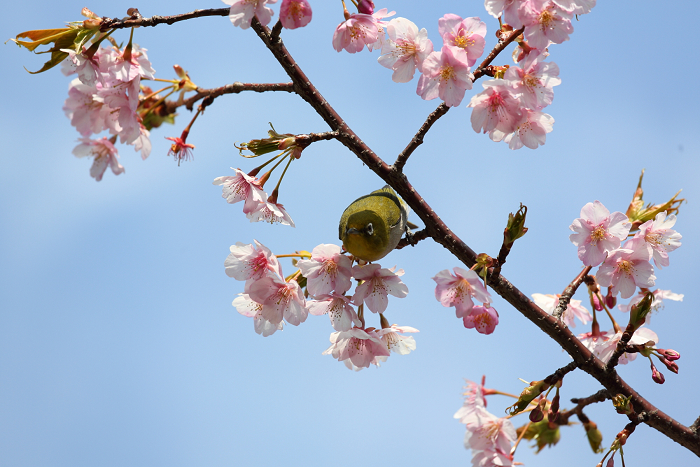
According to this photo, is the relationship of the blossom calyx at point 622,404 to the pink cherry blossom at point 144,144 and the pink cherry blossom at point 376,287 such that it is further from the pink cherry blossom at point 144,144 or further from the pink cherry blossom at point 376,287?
the pink cherry blossom at point 144,144

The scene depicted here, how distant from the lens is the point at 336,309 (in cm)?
277

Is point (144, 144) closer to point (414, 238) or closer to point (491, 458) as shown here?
point (414, 238)

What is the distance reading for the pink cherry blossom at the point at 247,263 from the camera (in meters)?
2.79

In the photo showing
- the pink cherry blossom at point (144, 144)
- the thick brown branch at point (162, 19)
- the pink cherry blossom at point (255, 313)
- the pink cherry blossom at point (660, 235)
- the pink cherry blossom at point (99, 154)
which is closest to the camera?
the thick brown branch at point (162, 19)

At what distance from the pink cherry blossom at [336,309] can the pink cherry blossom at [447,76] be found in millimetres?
1188

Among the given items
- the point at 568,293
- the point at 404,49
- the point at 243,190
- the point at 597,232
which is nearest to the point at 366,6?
the point at 404,49

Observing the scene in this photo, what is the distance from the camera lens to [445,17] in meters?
2.79

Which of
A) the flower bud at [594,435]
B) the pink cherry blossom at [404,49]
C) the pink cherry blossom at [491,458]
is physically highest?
the pink cherry blossom at [404,49]

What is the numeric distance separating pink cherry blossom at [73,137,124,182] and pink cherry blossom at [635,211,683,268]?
3954mm

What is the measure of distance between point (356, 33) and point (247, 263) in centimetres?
142

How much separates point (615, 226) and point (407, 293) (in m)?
1.36

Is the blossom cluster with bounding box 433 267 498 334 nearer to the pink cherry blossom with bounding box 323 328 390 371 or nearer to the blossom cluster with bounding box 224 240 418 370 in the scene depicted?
the blossom cluster with bounding box 224 240 418 370

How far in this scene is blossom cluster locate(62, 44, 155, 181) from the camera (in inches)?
121

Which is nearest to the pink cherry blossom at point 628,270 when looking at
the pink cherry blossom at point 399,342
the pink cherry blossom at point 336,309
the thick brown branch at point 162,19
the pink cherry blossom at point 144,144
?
the pink cherry blossom at point 399,342
